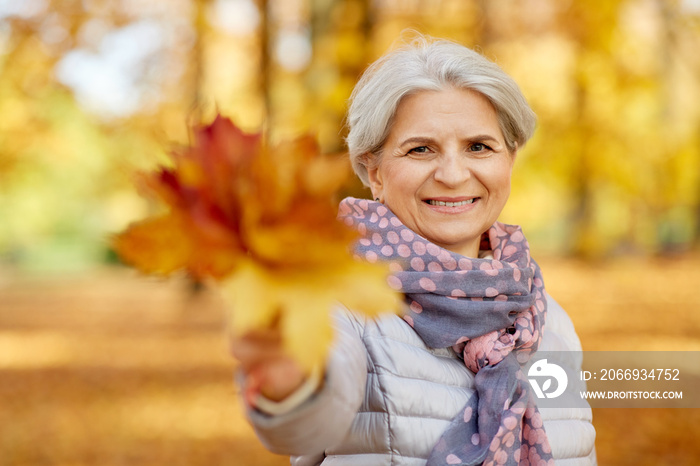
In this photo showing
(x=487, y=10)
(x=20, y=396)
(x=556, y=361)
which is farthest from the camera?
(x=487, y=10)

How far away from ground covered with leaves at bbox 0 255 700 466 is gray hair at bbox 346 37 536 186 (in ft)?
3.31

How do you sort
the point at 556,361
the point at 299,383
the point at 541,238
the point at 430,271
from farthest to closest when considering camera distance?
the point at 541,238, the point at 556,361, the point at 430,271, the point at 299,383

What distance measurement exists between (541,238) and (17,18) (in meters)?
30.8

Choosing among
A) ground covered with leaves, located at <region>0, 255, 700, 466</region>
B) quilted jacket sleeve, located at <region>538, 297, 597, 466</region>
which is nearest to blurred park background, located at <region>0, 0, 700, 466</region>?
ground covered with leaves, located at <region>0, 255, 700, 466</region>

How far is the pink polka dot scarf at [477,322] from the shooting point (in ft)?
5.56

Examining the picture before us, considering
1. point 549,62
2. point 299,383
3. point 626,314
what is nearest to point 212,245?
point 299,383

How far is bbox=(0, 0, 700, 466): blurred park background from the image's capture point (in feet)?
18.1

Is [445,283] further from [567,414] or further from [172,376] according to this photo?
[172,376]

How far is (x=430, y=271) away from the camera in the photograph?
1.79 m

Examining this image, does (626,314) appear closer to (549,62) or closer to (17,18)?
(549,62)

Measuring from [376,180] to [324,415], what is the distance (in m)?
0.95

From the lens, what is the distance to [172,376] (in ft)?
26.7

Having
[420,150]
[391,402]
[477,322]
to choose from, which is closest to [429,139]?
[420,150]

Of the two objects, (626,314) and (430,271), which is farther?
(626,314)
